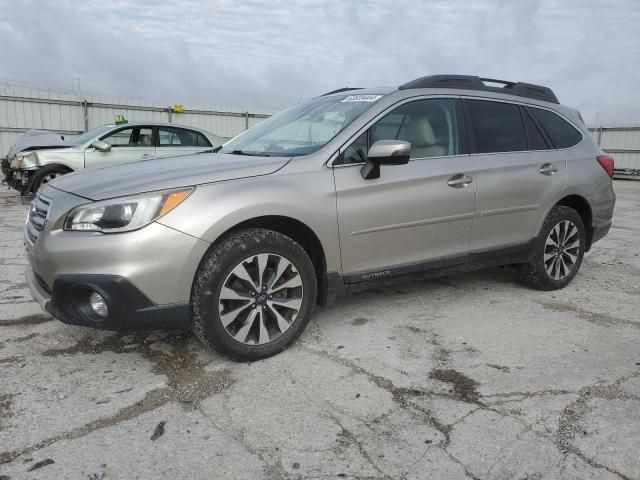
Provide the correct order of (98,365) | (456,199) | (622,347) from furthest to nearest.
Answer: (456,199) < (622,347) < (98,365)

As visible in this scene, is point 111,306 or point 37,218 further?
point 37,218

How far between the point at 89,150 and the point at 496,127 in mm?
7771

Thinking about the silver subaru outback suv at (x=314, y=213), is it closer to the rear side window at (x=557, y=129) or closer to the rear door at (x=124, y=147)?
the rear side window at (x=557, y=129)

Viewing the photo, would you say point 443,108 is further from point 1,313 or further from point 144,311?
point 1,313

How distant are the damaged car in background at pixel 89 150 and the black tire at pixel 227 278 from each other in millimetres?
6873

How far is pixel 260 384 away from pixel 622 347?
7.56 ft

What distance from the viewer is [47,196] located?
10.2 feet

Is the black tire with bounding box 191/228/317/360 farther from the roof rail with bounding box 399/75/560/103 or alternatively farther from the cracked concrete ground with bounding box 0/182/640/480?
the roof rail with bounding box 399/75/560/103

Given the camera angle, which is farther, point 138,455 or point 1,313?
point 1,313

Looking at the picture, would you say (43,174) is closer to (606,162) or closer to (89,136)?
(89,136)

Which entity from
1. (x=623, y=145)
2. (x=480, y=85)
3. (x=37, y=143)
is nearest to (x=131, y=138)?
(x=37, y=143)

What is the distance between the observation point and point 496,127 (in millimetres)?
4148

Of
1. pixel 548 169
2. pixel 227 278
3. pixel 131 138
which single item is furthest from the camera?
pixel 131 138

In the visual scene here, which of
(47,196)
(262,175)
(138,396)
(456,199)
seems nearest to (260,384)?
(138,396)
